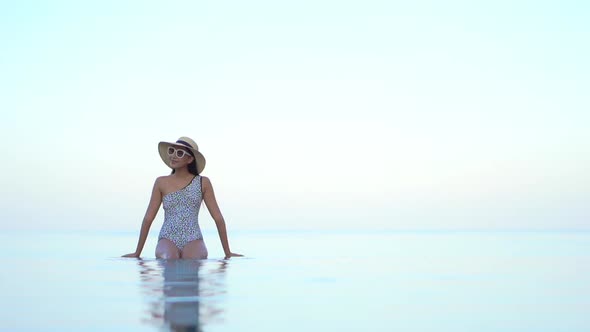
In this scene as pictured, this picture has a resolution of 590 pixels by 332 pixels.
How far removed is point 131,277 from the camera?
9773 millimetres

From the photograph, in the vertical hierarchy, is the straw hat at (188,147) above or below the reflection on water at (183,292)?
above

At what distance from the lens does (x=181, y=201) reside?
12086mm

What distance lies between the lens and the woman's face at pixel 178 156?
12.1 meters

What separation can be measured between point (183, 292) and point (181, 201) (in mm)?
4556

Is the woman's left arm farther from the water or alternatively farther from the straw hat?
the water

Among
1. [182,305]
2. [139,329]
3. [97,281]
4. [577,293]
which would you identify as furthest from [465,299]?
[97,281]

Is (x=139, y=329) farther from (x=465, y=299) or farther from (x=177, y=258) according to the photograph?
(x=177, y=258)

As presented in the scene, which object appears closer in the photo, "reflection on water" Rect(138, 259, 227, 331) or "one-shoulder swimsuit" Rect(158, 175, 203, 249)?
"reflection on water" Rect(138, 259, 227, 331)

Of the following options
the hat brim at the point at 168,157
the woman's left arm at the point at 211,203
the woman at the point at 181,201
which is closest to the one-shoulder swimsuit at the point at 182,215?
the woman at the point at 181,201

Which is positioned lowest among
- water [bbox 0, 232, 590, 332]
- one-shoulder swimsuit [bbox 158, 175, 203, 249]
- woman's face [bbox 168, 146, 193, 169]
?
water [bbox 0, 232, 590, 332]

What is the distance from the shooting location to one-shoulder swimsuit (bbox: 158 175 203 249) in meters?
12.0

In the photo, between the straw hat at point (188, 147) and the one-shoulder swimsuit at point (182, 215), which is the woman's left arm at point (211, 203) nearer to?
the one-shoulder swimsuit at point (182, 215)

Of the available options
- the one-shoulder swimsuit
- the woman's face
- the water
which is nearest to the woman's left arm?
the one-shoulder swimsuit

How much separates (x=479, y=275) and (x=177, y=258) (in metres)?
4.34
